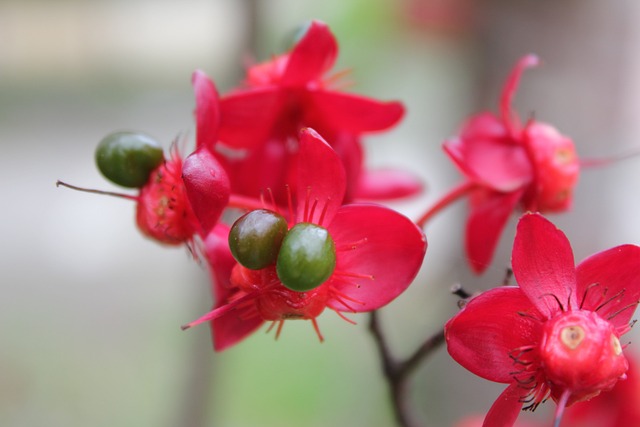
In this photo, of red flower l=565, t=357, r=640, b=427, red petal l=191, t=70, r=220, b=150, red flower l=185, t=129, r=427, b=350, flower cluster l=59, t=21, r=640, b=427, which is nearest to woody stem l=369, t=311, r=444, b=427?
flower cluster l=59, t=21, r=640, b=427

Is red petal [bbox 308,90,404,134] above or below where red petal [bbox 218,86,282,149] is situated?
above

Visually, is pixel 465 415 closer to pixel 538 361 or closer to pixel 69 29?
pixel 538 361

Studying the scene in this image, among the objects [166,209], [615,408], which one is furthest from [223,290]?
[615,408]

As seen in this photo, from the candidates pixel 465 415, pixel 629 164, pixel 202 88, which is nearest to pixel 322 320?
pixel 465 415

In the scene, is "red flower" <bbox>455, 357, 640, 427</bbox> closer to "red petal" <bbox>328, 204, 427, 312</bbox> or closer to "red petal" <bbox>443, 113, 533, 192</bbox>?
"red petal" <bbox>443, 113, 533, 192</bbox>

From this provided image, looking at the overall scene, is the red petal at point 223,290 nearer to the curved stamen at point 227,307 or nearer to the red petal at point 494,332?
the curved stamen at point 227,307

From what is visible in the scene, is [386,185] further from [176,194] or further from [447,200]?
[176,194]
